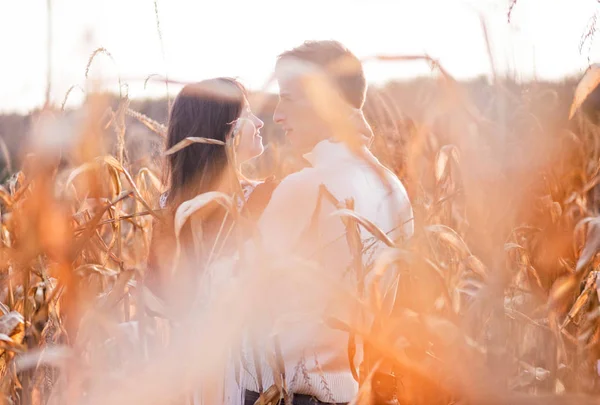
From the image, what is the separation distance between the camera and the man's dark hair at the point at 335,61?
1458mm

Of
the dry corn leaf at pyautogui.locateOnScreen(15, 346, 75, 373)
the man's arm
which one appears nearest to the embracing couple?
the man's arm

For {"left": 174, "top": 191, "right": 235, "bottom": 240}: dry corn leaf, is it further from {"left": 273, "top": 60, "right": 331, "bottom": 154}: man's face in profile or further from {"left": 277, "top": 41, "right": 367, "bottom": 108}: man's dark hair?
{"left": 277, "top": 41, "right": 367, "bottom": 108}: man's dark hair

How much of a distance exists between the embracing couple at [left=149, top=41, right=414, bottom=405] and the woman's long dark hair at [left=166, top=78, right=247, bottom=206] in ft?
0.88

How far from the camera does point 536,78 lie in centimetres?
109

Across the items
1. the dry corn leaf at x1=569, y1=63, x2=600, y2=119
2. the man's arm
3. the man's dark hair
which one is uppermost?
the dry corn leaf at x1=569, y1=63, x2=600, y2=119

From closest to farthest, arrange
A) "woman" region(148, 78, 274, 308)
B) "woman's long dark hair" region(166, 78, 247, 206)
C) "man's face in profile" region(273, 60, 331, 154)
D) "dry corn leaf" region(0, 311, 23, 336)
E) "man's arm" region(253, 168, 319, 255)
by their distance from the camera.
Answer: "dry corn leaf" region(0, 311, 23, 336)
"man's arm" region(253, 168, 319, 255)
"man's face in profile" region(273, 60, 331, 154)
"woman" region(148, 78, 274, 308)
"woman's long dark hair" region(166, 78, 247, 206)

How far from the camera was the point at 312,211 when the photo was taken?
1110 millimetres

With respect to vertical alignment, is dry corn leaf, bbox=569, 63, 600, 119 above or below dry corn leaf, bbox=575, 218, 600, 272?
above

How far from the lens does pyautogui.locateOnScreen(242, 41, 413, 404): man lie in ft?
2.77

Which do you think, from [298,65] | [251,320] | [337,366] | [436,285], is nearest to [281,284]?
[251,320]

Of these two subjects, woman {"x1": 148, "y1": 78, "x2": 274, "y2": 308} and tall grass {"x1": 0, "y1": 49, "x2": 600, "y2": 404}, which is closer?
tall grass {"x1": 0, "y1": 49, "x2": 600, "y2": 404}

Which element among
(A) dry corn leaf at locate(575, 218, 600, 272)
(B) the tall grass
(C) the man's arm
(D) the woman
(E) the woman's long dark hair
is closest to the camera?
(B) the tall grass

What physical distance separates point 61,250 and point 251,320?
237 mm

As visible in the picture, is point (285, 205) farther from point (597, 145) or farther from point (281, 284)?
point (597, 145)
